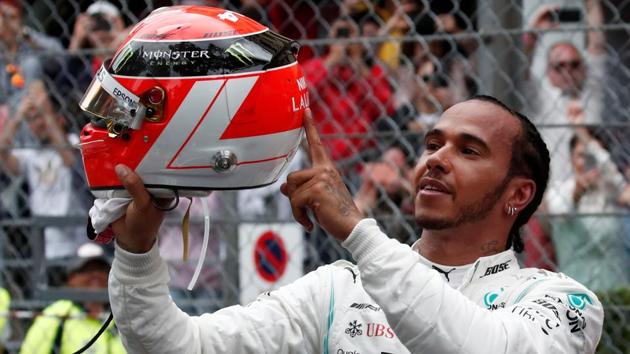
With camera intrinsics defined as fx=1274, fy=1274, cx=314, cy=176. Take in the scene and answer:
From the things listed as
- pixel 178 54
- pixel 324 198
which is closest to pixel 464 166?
pixel 324 198

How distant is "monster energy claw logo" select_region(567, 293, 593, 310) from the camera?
2.96 meters

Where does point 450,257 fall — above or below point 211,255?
above

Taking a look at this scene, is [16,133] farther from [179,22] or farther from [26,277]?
[179,22]

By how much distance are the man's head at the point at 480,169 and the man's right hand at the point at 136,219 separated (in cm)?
64

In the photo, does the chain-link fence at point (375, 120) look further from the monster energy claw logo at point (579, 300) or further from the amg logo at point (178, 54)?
the amg logo at point (178, 54)

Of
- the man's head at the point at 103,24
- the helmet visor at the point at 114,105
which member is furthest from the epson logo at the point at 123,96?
the man's head at the point at 103,24

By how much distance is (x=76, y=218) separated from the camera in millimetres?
4973

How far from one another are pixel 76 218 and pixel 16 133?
0.61 meters

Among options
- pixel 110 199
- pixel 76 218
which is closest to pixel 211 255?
pixel 76 218

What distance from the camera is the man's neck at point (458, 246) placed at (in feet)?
10.5

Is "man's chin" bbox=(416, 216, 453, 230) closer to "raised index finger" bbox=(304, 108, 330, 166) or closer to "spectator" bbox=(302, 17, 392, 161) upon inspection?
"raised index finger" bbox=(304, 108, 330, 166)

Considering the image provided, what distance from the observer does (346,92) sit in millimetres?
4910

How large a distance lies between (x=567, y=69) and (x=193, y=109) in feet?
6.70

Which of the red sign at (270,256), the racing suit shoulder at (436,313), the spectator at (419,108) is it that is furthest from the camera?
the red sign at (270,256)
